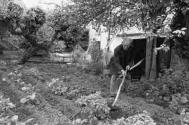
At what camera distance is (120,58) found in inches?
300

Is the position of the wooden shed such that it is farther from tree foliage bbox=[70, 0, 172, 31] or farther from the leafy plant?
the leafy plant


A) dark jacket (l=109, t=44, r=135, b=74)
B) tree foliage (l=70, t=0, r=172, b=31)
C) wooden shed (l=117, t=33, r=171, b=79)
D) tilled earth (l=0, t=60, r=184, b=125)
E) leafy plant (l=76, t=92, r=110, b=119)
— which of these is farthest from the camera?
wooden shed (l=117, t=33, r=171, b=79)

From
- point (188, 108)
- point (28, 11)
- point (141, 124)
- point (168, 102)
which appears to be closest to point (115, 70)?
point (168, 102)

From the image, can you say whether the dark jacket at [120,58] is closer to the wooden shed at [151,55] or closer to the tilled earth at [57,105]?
the wooden shed at [151,55]

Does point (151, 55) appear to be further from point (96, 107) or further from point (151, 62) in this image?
point (96, 107)

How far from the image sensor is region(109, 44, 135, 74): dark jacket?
7.46 meters

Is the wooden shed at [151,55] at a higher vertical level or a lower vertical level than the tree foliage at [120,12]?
lower

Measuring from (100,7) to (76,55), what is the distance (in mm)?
6902

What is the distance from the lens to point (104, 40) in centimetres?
1669

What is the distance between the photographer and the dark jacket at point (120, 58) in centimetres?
746

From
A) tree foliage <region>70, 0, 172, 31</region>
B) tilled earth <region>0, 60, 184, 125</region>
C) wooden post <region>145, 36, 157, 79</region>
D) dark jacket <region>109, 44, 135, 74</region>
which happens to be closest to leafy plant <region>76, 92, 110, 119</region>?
tilled earth <region>0, 60, 184, 125</region>

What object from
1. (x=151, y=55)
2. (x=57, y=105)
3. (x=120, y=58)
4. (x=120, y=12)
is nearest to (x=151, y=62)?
(x=151, y=55)

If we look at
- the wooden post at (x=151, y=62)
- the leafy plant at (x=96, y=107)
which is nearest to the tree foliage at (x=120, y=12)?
the wooden post at (x=151, y=62)

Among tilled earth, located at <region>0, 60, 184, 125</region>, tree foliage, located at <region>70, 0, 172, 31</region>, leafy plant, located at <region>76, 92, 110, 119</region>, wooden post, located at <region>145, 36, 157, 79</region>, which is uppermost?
tree foliage, located at <region>70, 0, 172, 31</region>
